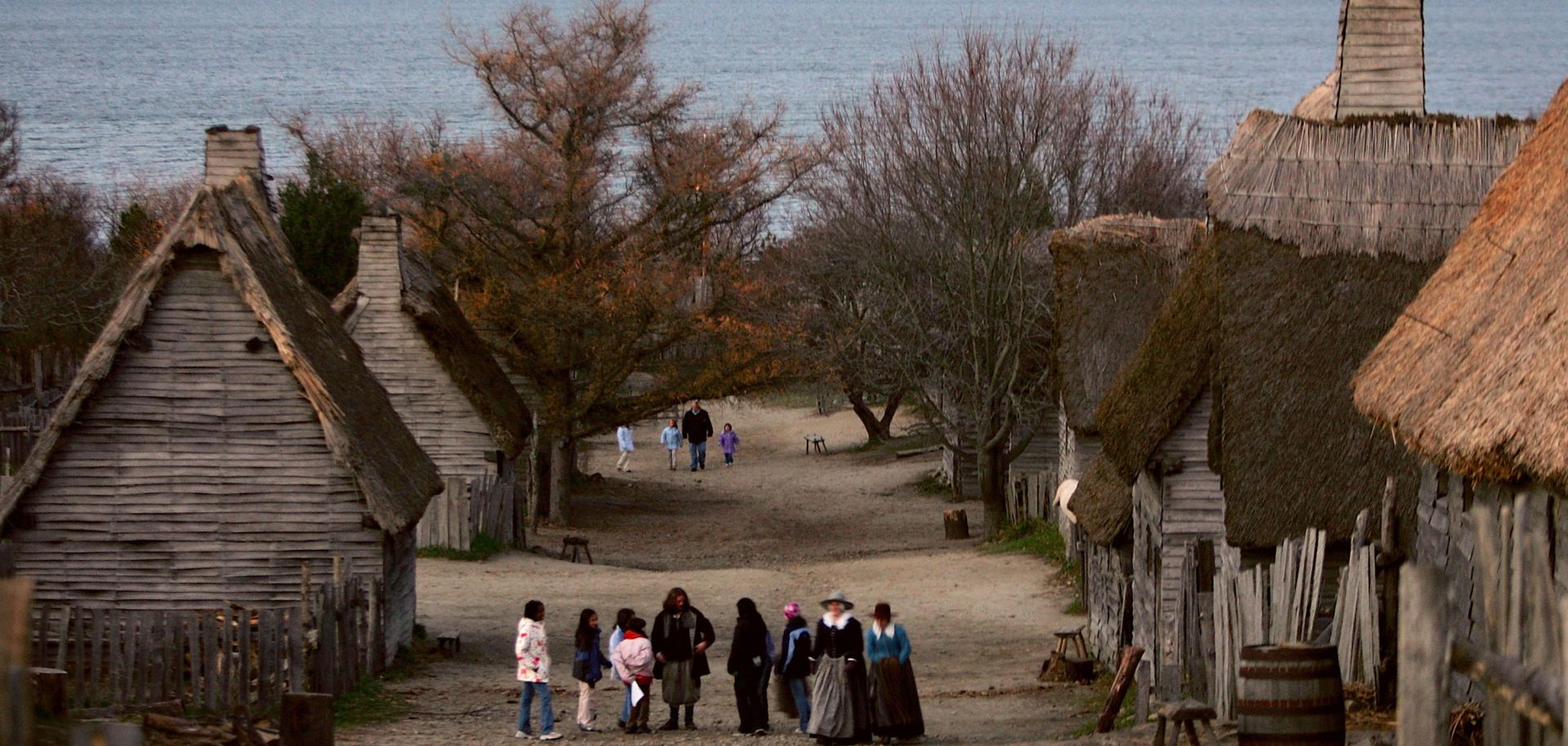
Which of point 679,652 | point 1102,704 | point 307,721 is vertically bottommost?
point 1102,704

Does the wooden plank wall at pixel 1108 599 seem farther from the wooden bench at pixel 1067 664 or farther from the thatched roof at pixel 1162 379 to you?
the thatched roof at pixel 1162 379

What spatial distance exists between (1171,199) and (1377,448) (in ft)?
119

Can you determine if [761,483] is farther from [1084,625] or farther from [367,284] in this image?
[1084,625]

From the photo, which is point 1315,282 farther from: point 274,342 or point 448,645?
point 448,645

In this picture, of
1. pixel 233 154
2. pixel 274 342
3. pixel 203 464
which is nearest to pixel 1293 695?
pixel 274 342

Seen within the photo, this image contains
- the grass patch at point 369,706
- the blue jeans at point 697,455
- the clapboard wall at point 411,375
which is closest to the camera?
the grass patch at point 369,706

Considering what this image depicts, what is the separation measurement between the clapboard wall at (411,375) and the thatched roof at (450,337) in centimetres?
15

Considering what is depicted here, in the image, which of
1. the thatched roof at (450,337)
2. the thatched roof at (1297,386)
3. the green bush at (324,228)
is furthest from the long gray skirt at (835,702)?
the green bush at (324,228)

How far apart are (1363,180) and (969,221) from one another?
18.9 meters

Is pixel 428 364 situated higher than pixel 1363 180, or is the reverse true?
pixel 1363 180

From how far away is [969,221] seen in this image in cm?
3600

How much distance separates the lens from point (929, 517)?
41.7 meters

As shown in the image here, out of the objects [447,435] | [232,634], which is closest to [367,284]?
[447,435]

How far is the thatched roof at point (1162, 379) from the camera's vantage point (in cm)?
1928
